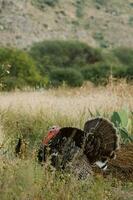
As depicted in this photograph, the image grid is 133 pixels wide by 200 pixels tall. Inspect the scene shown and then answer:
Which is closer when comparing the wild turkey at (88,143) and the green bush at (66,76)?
the wild turkey at (88,143)

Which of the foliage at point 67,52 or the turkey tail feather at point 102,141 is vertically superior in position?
the turkey tail feather at point 102,141

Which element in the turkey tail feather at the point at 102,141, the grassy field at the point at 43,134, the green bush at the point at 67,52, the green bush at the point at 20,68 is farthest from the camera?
the green bush at the point at 67,52

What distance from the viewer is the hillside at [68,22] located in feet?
174

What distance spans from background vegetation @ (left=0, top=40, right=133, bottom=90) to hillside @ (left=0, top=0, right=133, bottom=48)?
4462 mm

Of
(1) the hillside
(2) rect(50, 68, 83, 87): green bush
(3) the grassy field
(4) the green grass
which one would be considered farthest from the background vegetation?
(4) the green grass

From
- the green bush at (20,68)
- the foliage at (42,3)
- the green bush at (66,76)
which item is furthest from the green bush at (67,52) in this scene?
the green bush at (20,68)

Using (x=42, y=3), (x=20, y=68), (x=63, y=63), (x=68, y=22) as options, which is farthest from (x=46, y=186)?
(x=42, y=3)

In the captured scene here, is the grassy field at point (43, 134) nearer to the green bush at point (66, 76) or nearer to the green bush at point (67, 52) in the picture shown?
the green bush at point (66, 76)

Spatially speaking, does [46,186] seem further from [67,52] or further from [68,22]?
[68,22]

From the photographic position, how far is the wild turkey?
28.3 ft

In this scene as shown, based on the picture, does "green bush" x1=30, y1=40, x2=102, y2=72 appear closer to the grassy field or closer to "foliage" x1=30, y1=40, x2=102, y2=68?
"foliage" x1=30, y1=40, x2=102, y2=68

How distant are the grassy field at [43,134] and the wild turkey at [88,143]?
29 centimetres

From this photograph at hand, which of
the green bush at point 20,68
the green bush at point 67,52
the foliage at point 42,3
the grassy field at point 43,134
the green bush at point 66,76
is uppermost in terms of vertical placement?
the grassy field at point 43,134

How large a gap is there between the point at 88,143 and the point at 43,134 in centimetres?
333
